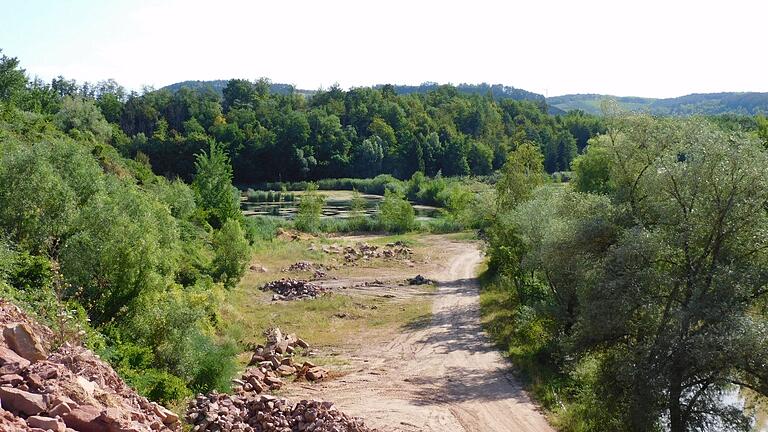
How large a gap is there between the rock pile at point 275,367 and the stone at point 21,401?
1139 cm

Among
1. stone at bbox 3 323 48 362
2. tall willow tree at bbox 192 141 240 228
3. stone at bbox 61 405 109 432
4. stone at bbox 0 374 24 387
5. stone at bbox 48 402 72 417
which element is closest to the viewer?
stone at bbox 48 402 72 417

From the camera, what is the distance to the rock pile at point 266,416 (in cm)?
1509

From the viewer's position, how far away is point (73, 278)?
59.5 ft

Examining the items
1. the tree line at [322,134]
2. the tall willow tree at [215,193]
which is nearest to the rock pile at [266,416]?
the tall willow tree at [215,193]

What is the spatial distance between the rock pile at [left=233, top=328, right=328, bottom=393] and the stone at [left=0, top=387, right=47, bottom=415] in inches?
448

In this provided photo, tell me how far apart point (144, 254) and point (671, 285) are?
15.6 meters

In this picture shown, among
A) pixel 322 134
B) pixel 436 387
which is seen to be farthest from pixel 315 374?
pixel 322 134

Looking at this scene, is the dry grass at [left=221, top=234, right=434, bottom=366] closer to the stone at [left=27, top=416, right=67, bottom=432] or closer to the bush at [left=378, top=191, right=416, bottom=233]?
the stone at [left=27, top=416, right=67, bottom=432]

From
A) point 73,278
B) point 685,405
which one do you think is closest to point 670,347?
point 685,405

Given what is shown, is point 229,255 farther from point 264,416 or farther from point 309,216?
point 309,216

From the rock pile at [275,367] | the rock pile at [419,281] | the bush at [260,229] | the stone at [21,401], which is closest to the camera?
the stone at [21,401]

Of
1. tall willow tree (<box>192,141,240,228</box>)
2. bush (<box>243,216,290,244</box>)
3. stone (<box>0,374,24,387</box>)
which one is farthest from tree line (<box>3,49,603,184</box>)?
stone (<box>0,374,24,387</box>)

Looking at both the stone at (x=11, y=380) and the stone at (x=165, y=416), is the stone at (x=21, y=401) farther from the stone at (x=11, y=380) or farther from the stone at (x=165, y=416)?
the stone at (x=165, y=416)

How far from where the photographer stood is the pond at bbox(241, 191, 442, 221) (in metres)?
85.9
